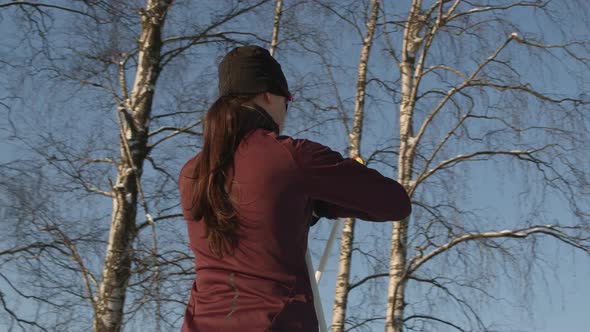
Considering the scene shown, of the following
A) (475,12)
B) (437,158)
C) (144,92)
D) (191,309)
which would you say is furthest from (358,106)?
(191,309)

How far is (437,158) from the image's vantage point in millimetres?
7480

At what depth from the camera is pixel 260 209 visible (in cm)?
184

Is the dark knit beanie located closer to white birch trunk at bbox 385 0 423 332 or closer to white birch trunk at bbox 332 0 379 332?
white birch trunk at bbox 332 0 379 332

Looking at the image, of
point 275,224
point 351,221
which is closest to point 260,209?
point 275,224

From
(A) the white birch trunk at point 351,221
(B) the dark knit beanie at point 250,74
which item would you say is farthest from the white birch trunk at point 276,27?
(B) the dark knit beanie at point 250,74

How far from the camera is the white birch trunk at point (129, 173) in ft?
19.1

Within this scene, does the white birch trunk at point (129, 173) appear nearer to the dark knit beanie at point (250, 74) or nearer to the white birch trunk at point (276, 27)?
the white birch trunk at point (276, 27)

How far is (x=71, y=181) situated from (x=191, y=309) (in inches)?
185

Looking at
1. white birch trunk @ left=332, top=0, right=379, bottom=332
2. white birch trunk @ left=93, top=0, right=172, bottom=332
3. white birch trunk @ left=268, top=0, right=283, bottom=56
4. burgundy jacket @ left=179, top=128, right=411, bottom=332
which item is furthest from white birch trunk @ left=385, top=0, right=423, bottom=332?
burgundy jacket @ left=179, top=128, right=411, bottom=332

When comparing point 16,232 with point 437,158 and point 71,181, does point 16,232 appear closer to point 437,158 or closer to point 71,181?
point 71,181

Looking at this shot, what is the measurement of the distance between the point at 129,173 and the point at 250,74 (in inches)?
164

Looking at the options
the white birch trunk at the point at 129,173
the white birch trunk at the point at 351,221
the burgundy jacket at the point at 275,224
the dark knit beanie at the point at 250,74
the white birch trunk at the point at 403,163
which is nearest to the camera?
the burgundy jacket at the point at 275,224

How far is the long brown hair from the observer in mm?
1885

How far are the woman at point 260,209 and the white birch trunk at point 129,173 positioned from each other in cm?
401
